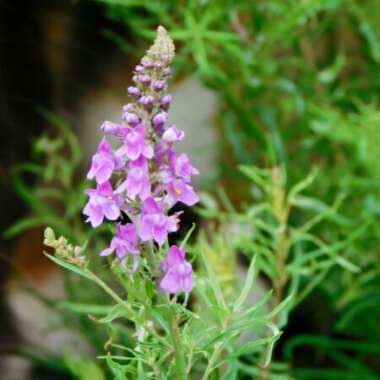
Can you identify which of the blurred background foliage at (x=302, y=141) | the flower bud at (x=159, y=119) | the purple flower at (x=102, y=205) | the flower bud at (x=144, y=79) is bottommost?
the purple flower at (x=102, y=205)

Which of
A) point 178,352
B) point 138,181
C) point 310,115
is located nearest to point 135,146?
point 138,181

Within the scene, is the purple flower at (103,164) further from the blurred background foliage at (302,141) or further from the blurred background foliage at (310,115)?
the blurred background foliage at (310,115)

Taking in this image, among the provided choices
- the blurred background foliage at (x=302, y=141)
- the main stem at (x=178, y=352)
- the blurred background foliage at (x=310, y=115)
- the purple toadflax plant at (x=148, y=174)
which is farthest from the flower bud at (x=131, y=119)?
the blurred background foliage at (x=310, y=115)

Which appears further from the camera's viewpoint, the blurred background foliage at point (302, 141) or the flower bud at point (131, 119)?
the blurred background foliage at point (302, 141)

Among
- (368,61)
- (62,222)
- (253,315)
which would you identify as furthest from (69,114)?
(253,315)

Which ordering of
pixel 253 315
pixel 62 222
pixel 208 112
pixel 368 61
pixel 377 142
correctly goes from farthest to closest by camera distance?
pixel 208 112, pixel 368 61, pixel 62 222, pixel 377 142, pixel 253 315

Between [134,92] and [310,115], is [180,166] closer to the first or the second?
[134,92]

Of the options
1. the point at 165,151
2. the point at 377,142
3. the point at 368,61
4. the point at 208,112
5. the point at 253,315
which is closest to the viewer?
the point at 165,151

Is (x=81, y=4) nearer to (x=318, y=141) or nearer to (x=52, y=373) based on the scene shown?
(x=318, y=141)
